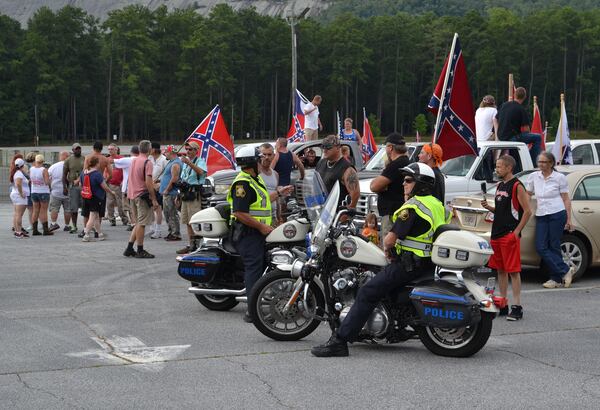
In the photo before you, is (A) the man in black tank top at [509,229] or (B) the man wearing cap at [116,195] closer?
(A) the man in black tank top at [509,229]

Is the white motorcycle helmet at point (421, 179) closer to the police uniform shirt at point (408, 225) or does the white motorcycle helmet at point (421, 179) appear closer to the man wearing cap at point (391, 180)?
the police uniform shirt at point (408, 225)

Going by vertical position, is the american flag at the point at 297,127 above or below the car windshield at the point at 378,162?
above

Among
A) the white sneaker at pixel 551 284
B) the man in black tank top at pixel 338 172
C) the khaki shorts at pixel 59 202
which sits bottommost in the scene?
the white sneaker at pixel 551 284

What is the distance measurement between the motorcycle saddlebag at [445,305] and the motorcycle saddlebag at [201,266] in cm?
277

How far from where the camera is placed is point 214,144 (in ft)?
65.5

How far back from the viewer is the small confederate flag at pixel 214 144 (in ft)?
64.9

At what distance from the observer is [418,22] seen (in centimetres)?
14062

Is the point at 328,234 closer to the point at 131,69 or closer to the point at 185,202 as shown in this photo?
the point at 185,202

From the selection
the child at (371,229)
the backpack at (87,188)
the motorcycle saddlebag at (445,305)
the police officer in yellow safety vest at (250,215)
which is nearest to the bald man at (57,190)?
the backpack at (87,188)

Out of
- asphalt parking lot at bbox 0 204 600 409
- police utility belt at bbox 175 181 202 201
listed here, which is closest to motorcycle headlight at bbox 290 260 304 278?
asphalt parking lot at bbox 0 204 600 409

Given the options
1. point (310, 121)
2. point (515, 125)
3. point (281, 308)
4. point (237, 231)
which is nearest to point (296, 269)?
point (281, 308)

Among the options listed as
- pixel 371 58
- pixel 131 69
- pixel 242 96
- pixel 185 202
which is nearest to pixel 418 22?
pixel 371 58

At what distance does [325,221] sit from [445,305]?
1300 millimetres

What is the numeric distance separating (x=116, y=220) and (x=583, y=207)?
40.7 feet
